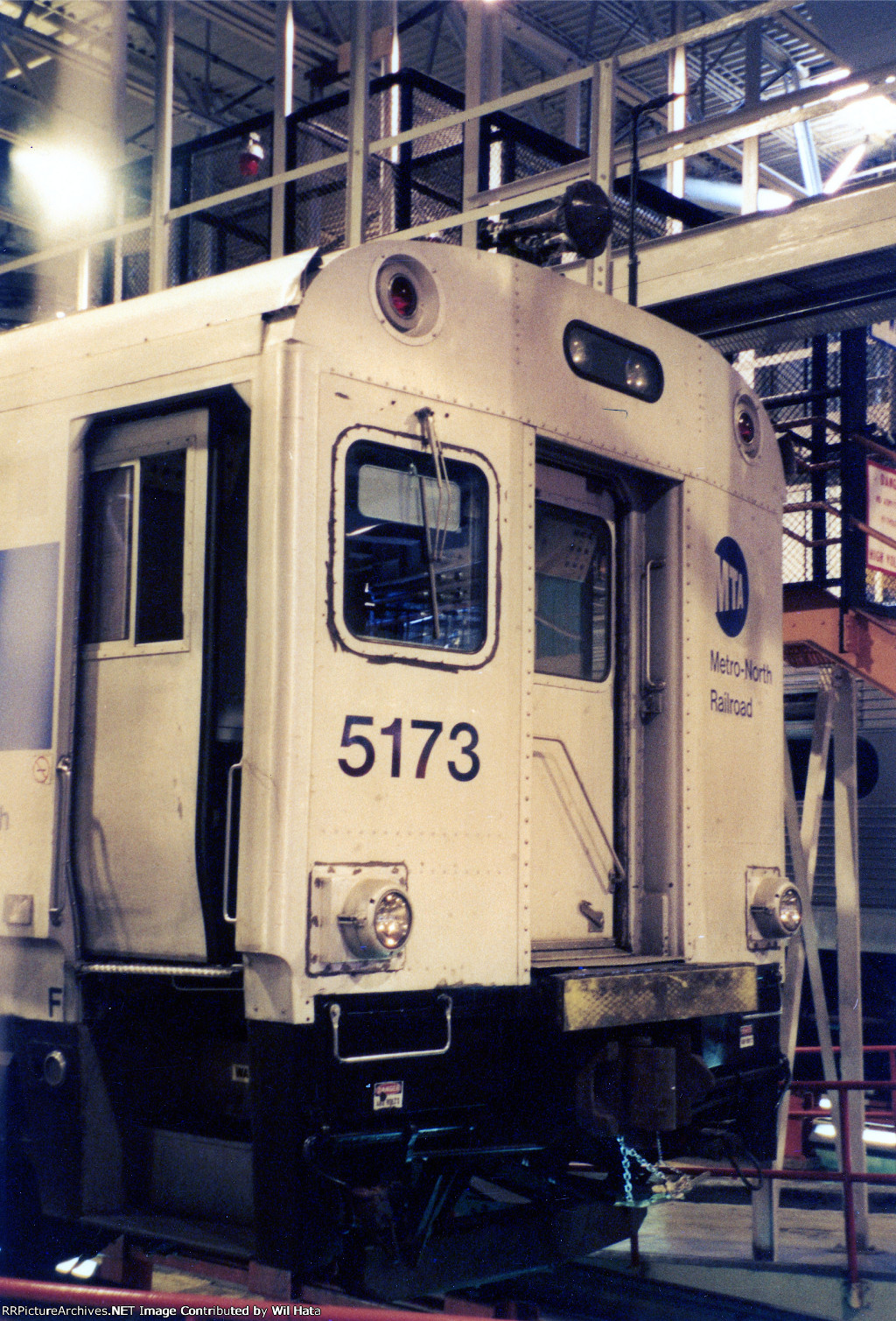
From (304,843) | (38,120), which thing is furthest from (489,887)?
(38,120)

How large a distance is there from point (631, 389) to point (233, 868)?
238 centimetres

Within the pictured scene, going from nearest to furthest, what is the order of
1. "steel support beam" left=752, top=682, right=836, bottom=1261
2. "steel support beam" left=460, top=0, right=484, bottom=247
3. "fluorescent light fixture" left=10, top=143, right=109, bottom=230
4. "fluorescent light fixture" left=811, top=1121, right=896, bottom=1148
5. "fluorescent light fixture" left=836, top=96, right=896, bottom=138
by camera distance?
"steel support beam" left=752, top=682, right=836, bottom=1261 → "steel support beam" left=460, top=0, right=484, bottom=247 → "fluorescent light fixture" left=811, top=1121, right=896, bottom=1148 → "fluorescent light fixture" left=10, top=143, right=109, bottom=230 → "fluorescent light fixture" left=836, top=96, right=896, bottom=138

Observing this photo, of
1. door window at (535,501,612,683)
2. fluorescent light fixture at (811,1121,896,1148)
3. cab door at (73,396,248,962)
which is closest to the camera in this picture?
cab door at (73,396,248,962)

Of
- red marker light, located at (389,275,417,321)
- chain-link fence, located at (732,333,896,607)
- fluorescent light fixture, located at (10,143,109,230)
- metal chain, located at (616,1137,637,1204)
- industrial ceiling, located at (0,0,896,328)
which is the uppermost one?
industrial ceiling, located at (0,0,896,328)

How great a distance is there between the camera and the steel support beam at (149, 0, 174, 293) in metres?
7.90

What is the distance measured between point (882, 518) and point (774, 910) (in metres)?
3.39

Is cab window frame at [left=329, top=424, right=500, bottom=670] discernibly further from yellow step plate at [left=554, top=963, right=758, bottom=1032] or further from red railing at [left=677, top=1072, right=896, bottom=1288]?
red railing at [left=677, top=1072, right=896, bottom=1288]

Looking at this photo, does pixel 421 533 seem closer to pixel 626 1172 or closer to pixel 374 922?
pixel 374 922

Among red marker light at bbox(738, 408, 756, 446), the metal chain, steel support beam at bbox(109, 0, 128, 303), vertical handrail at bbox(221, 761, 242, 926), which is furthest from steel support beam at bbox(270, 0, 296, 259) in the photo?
the metal chain

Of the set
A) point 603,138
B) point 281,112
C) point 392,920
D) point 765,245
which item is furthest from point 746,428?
point 281,112

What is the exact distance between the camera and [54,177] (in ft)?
36.5

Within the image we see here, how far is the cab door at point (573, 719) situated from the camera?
4.98 m

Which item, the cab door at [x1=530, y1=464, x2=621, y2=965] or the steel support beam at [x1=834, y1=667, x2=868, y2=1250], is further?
the steel support beam at [x1=834, y1=667, x2=868, y2=1250]

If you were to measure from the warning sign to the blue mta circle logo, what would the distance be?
2213 millimetres
